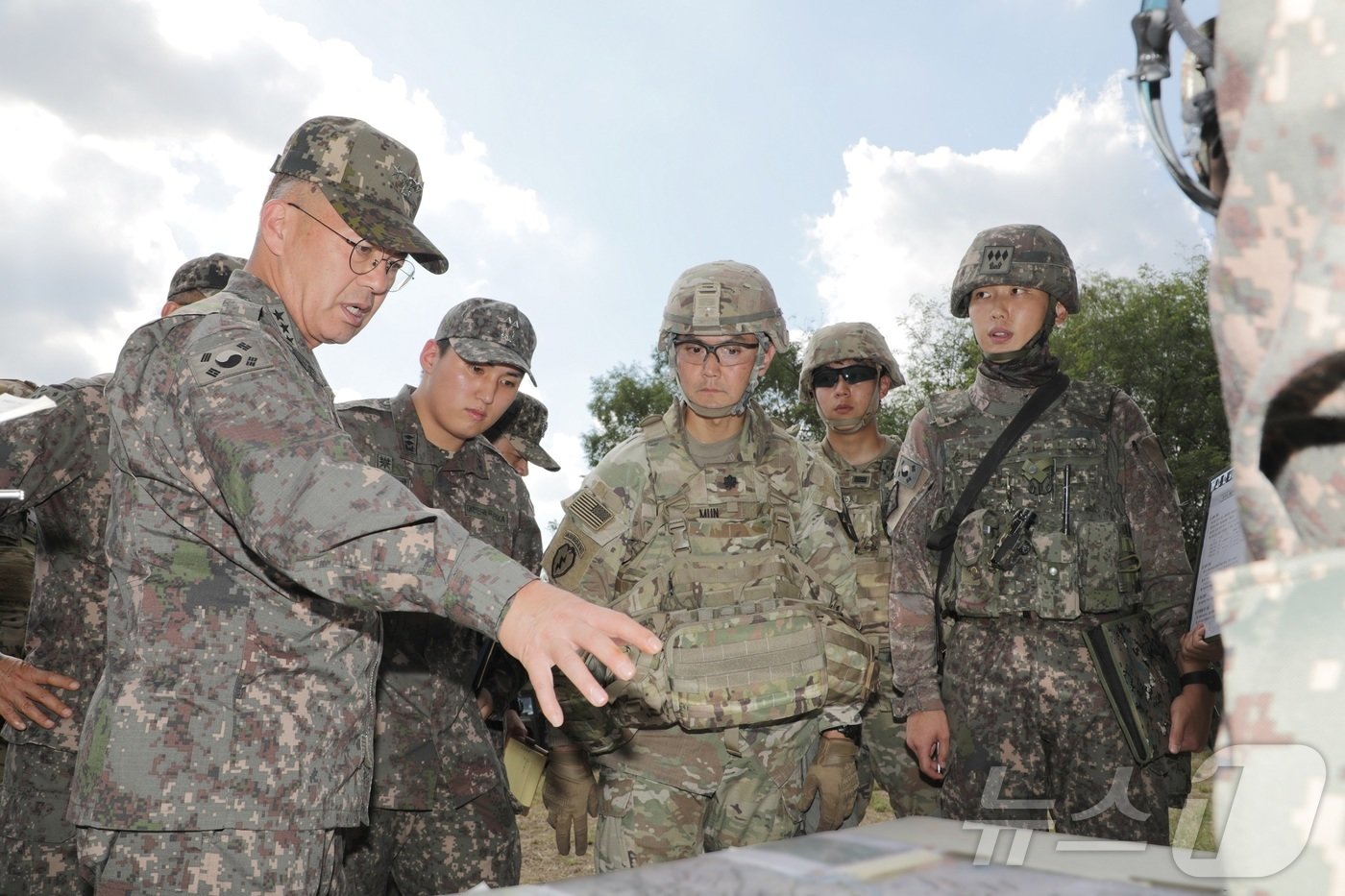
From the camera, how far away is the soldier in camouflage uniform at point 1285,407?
0.88m

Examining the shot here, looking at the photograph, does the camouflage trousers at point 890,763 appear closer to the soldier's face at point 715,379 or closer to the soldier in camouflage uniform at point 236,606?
the soldier's face at point 715,379

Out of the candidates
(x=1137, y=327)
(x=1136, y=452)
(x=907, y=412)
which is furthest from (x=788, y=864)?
(x=1137, y=327)

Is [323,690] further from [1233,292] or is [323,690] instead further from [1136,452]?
[1136,452]

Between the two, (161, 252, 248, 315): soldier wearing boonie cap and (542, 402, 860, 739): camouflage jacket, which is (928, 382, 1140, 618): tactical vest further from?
(161, 252, 248, 315): soldier wearing boonie cap

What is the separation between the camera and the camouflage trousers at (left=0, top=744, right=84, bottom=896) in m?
3.99

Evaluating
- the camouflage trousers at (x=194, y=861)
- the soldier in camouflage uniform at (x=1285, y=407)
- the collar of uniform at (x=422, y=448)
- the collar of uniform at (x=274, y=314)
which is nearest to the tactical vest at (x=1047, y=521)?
the collar of uniform at (x=422, y=448)

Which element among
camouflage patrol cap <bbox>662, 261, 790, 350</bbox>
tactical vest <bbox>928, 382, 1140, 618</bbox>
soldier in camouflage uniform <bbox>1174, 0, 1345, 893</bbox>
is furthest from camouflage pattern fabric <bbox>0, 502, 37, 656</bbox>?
soldier in camouflage uniform <bbox>1174, 0, 1345, 893</bbox>

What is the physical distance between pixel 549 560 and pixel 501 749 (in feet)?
3.92

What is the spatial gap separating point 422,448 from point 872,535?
2.19m

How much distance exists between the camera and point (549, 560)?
13.6 ft

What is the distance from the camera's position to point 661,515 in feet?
13.8

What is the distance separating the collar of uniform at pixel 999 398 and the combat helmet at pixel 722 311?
3.00ft

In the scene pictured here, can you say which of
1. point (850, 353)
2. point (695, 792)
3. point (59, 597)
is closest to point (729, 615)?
point (695, 792)

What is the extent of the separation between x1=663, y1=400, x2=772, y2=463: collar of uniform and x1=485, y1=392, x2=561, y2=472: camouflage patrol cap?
2035 millimetres
